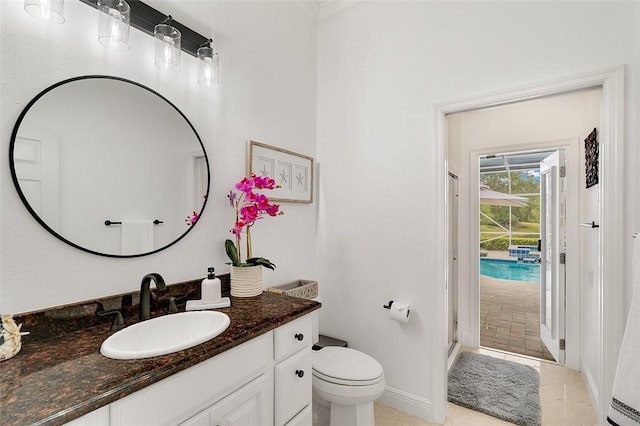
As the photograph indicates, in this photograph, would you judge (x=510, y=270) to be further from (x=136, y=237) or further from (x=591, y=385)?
(x=136, y=237)

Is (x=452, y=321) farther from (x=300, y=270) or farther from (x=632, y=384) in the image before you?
(x=632, y=384)

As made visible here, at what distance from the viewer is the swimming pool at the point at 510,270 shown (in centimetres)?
747

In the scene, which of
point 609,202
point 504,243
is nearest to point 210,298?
point 609,202

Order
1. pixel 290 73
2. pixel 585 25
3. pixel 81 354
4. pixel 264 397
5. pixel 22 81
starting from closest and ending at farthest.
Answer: pixel 81 354
pixel 22 81
pixel 264 397
pixel 585 25
pixel 290 73

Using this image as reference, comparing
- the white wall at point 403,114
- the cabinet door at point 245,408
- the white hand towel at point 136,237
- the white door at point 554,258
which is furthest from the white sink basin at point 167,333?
the white door at point 554,258

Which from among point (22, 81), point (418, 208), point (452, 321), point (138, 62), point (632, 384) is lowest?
point (452, 321)

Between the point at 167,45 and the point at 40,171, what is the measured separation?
761 mm

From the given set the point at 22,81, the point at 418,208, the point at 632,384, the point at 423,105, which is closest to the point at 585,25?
the point at 423,105

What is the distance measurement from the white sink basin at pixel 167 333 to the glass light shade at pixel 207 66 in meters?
1.17

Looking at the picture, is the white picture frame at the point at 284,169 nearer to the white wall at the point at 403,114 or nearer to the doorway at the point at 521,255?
the white wall at the point at 403,114

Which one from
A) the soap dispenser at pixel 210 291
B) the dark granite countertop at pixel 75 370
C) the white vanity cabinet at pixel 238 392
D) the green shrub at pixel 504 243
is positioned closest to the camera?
the dark granite countertop at pixel 75 370

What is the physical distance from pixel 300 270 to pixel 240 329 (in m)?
1.23

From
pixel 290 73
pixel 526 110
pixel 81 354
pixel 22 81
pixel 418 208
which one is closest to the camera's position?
pixel 81 354

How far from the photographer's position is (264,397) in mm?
1191
